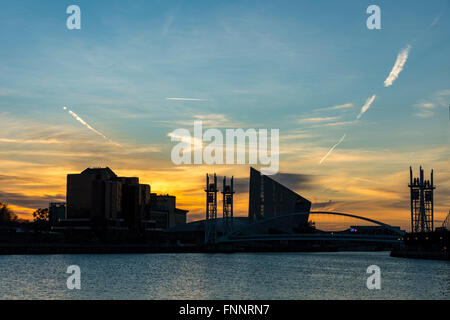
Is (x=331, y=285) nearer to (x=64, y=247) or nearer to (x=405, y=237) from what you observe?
(x=405, y=237)

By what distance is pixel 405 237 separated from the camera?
487ft

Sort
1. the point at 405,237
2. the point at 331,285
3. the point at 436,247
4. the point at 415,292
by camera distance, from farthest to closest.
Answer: the point at 405,237
the point at 436,247
the point at 331,285
the point at 415,292

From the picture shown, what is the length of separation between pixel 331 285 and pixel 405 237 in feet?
316

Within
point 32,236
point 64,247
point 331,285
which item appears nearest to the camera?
point 331,285

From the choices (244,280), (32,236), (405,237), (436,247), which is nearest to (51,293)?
(244,280)

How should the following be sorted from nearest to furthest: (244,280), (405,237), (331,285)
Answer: (331,285)
(244,280)
(405,237)

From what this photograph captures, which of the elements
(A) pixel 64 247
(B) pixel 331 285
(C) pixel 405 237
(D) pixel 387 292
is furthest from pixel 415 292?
(A) pixel 64 247
